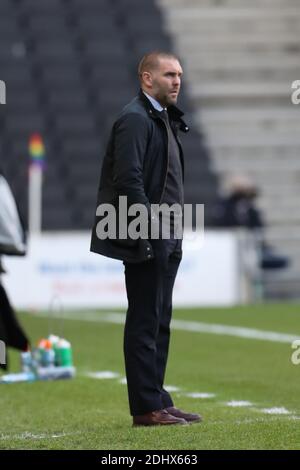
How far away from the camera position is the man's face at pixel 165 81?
310 inches

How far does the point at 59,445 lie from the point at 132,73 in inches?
941

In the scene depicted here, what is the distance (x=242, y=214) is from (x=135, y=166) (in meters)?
15.7

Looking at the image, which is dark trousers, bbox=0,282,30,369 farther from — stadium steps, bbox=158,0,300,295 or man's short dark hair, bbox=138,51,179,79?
stadium steps, bbox=158,0,300,295

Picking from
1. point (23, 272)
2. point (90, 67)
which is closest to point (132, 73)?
point (90, 67)

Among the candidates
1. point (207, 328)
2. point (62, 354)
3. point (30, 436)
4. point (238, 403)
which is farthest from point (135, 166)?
point (207, 328)

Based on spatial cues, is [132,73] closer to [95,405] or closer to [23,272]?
[23,272]

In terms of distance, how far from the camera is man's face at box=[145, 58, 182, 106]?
786 cm

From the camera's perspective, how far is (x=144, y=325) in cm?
787

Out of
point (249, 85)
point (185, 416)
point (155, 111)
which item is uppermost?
point (249, 85)

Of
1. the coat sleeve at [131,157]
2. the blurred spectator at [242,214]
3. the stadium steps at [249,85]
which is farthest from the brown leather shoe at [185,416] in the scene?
the stadium steps at [249,85]

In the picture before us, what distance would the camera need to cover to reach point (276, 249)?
2542cm

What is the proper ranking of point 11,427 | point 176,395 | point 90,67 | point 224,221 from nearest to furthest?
point 11,427
point 176,395
point 224,221
point 90,67

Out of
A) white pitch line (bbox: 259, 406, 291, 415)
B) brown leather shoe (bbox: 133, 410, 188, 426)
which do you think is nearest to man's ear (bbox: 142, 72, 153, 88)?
brown leather shoe (bbox: 133, 410, 188, 426)

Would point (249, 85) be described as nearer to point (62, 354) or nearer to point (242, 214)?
point (242, 214)
